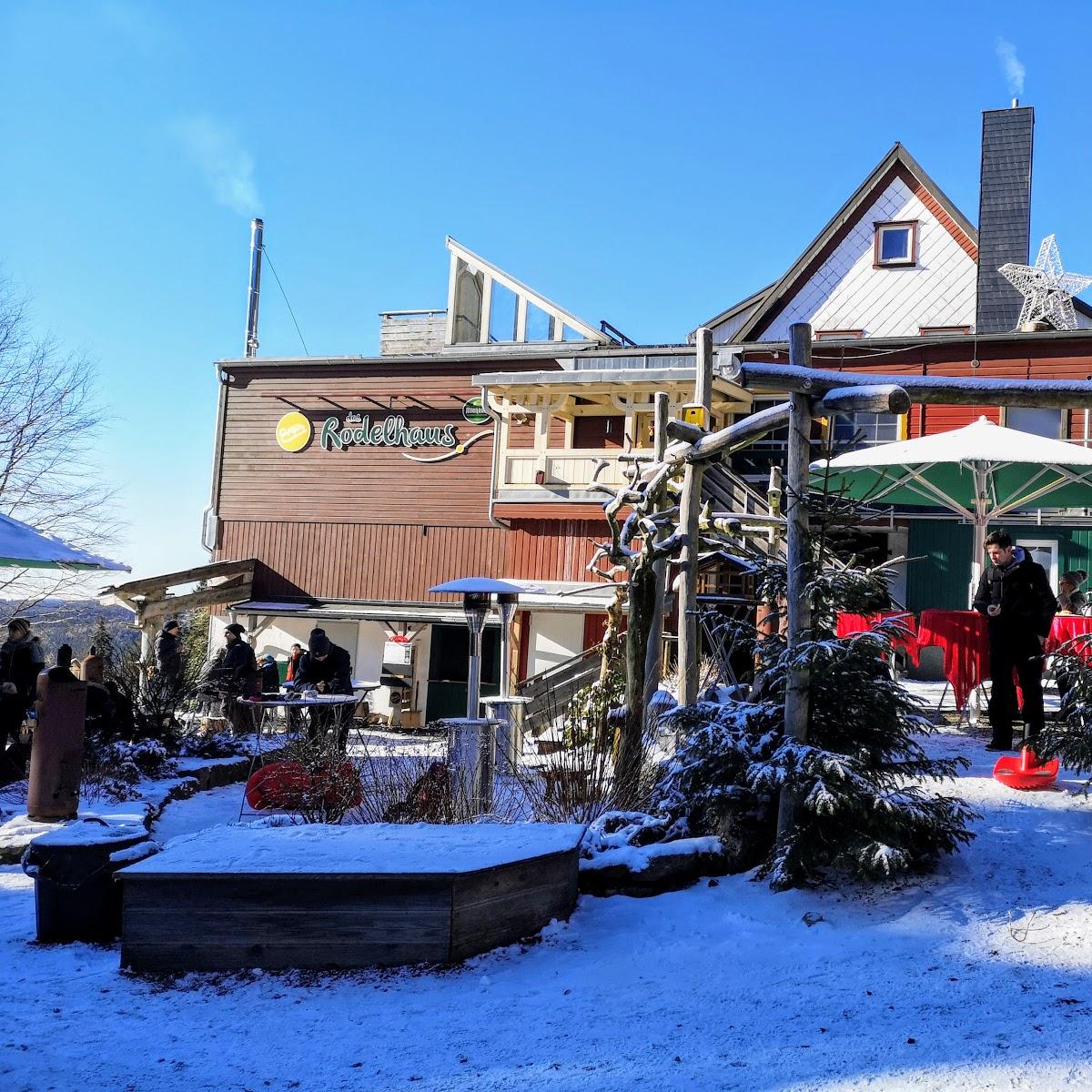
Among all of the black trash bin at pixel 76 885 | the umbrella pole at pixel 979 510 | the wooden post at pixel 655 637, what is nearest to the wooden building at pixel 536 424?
the umbrella pole at pixel 979 510

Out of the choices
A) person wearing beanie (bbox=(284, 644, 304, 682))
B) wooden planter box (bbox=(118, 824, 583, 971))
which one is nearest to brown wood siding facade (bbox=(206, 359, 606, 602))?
person wearing beanie (bbox=(284, 644, 304, 682))

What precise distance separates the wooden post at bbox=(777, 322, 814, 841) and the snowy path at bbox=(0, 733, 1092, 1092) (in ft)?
3.22

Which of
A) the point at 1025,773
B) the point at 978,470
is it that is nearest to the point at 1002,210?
the point at 978,470

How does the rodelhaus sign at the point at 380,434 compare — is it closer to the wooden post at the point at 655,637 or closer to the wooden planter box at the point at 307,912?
the wooden post at the point at 655,637

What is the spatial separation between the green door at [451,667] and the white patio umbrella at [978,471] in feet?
37.0

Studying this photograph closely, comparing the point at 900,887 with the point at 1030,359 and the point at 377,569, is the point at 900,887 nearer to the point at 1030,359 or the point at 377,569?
the point at 1030,359

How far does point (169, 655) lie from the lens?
46.8ft

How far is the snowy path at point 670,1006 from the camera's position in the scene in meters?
3.82

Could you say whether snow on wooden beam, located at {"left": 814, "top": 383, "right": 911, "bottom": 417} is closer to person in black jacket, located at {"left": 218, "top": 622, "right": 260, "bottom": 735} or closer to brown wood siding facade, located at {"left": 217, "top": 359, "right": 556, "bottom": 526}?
person in black jacket, located at {"left": 218, "top": 622, "right": 260, "bottom": 735}

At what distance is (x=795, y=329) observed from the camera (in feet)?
20.8

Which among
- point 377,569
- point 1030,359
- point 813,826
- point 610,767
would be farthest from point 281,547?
point 813,826

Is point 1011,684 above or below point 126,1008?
above

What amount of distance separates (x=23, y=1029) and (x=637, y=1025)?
2.44 meters

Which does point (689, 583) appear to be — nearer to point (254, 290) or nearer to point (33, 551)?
point (33, 551)
